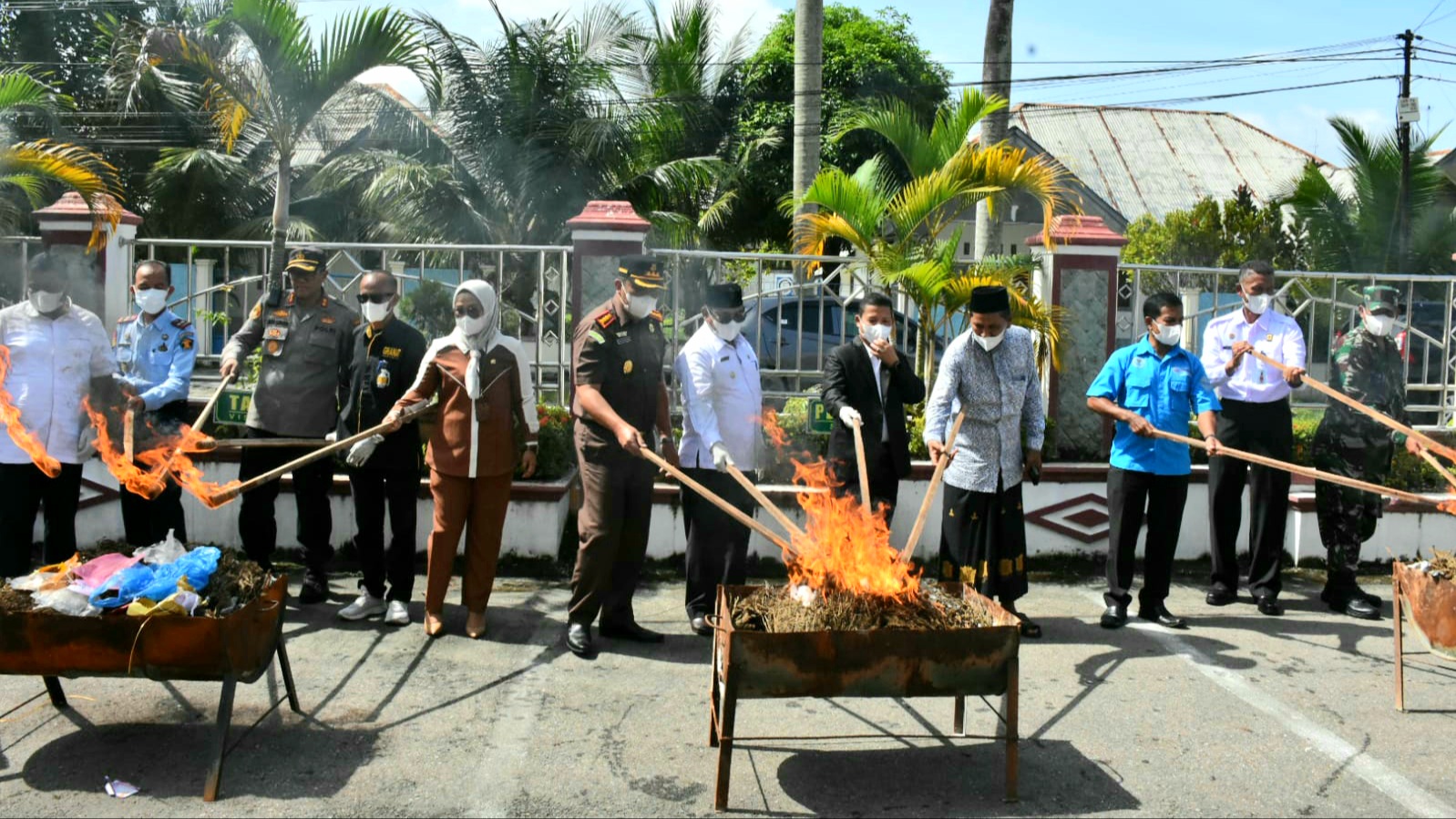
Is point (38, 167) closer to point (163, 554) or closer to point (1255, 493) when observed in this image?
point (163, 554)

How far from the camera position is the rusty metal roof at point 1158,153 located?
32.1 m

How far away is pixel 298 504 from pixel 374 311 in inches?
52.7

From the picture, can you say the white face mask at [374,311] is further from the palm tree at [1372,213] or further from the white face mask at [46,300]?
the palm tree at [1372,213]

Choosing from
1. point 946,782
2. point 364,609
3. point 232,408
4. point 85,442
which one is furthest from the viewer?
point 232,408

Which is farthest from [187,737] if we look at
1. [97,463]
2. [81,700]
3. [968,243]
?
[968,243]

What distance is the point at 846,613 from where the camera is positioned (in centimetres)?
445

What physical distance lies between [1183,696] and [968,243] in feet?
86.0

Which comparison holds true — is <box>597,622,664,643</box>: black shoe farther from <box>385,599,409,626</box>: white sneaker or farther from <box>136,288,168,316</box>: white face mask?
<box>136,288,168,316</box>: white face mask

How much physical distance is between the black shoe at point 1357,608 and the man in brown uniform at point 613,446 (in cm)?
429

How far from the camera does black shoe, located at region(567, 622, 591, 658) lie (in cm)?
620

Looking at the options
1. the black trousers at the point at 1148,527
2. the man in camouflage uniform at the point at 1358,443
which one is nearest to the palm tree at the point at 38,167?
the black trousers at the point at 1148,527

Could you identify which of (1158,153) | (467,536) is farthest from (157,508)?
(1158,153)

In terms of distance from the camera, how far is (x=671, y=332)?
901 centimetres

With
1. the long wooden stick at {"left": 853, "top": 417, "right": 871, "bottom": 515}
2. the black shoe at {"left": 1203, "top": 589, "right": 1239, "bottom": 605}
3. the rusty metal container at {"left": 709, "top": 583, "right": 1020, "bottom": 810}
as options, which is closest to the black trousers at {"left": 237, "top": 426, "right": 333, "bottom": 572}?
the long wooden stick at {"left": 853, "top": 417, "right": 871, "bottom": 515}
